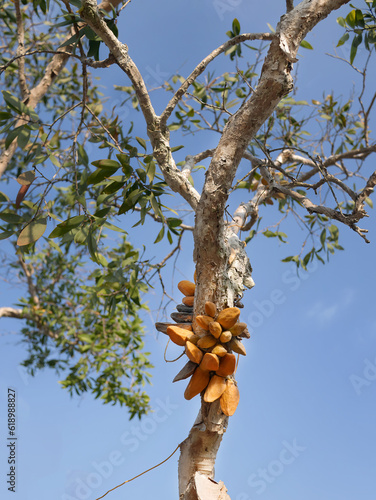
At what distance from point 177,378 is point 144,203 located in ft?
2.13

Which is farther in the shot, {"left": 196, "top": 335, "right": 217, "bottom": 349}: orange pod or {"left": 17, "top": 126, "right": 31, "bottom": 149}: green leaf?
→ {"left": 17, "top": 126, "right": 31, "bottom": 149}: green leaf

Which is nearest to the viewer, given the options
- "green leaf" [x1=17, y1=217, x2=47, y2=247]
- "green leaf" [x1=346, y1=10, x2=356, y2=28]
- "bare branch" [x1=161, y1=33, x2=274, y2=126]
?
"green leaf" [x1=17, y1=217, x2=47, y2=247]

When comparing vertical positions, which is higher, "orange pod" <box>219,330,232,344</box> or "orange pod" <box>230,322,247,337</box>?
"orange pod" <box>230,322,247,337</box>

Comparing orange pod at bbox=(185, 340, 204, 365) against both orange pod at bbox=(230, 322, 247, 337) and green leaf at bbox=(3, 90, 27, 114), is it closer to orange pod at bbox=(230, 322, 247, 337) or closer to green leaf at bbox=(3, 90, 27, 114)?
orange pod at bbox=(230, 322, 247, 337)

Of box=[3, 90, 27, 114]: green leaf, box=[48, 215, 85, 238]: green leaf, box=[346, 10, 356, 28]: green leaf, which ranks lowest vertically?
box=[48, 215, 85, 238]: green leaf

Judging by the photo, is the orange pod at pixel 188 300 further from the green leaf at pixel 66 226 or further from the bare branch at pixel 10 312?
the bare branch at pixel 10 312

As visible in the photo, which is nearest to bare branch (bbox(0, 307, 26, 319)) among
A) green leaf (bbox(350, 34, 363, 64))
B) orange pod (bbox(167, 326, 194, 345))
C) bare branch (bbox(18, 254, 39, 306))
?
bare branch (bbox(18, 254, 39, 306))

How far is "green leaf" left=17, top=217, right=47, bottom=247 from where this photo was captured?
1406 mm

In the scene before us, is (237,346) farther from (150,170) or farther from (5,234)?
(5,234)

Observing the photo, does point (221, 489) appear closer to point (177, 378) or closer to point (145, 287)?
point (177, 378)

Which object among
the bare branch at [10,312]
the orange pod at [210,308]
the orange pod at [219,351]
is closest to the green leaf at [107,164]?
the orange pod at [210,308]

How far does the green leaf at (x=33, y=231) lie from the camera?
4.61 ft

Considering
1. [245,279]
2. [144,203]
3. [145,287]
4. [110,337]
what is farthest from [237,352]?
[110,337]

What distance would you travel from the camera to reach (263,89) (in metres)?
1.35
